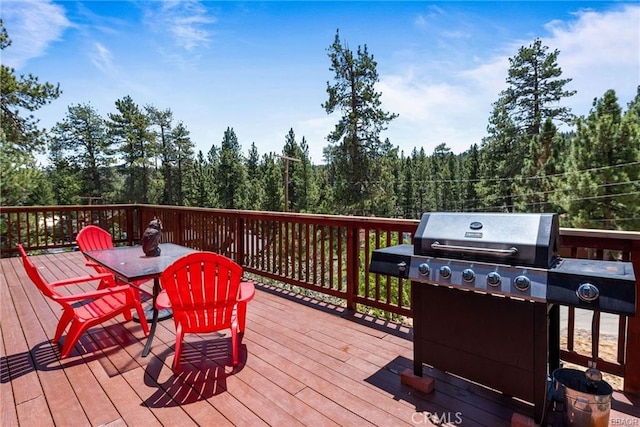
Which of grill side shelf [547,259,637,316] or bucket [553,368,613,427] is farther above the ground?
grill side shelf [547,259,637,316]

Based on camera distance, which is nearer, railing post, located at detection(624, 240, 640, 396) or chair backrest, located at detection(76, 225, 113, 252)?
railing post, located at detection(624, 240, 640, 396)

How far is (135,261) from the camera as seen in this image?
298 cm

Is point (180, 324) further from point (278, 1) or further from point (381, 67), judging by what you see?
point (381, 67)

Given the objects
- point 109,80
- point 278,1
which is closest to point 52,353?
point 278,1

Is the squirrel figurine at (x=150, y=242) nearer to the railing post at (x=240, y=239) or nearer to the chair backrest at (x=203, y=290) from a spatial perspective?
the chair backrest at (x=203, y=290)

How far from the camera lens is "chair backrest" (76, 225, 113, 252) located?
11.9ft

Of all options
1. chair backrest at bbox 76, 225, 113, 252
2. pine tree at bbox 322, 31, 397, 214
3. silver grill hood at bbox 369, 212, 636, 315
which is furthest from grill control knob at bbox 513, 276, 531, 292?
pine tree at bbox 322, 31, 397, 214

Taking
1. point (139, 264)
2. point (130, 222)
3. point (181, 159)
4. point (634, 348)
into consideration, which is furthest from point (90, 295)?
point (181, 159)

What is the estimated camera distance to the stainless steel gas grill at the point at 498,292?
1.51 m

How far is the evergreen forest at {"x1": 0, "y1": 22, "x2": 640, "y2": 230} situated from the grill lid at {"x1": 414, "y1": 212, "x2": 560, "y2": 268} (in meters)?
11.0

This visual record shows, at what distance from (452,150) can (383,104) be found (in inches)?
1178

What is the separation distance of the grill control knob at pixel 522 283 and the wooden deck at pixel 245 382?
2.59ft

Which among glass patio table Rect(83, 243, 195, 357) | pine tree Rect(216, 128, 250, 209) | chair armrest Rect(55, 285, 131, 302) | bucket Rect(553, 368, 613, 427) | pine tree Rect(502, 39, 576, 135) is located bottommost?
bucket Rect(553, 368, 613, 427)

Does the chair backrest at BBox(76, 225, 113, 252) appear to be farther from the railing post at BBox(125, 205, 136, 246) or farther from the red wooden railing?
the railing post at BBox(125, 205, 136, 246)
